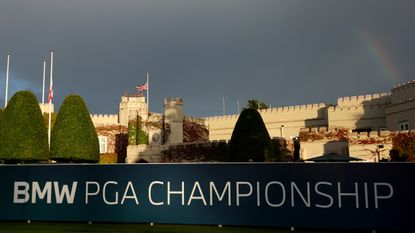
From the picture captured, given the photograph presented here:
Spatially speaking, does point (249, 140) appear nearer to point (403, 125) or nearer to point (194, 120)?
point (194, 120)

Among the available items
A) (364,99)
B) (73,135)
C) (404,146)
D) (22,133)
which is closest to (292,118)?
(364,99)

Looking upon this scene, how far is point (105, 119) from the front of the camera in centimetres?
6431

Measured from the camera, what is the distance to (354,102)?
208 feet

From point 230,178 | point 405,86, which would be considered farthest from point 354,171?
point 405,86

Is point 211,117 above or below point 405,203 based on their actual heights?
above

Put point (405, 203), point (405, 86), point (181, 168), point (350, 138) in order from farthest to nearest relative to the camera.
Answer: point (405, 86) < point (350, 138) < point (181, 168) < point (405, 203)

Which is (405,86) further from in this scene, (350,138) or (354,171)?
(354,171)

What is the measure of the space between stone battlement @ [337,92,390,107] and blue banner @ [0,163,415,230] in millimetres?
47972

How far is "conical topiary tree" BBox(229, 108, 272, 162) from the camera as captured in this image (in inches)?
1131

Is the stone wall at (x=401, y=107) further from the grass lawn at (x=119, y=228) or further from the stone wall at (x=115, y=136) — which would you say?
the grass lawn at (x=119, y=228)

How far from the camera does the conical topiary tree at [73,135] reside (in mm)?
32219

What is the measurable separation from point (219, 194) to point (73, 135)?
18.6 meters

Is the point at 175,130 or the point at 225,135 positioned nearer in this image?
the point at 175,130

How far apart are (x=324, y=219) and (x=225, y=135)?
2371 inches
